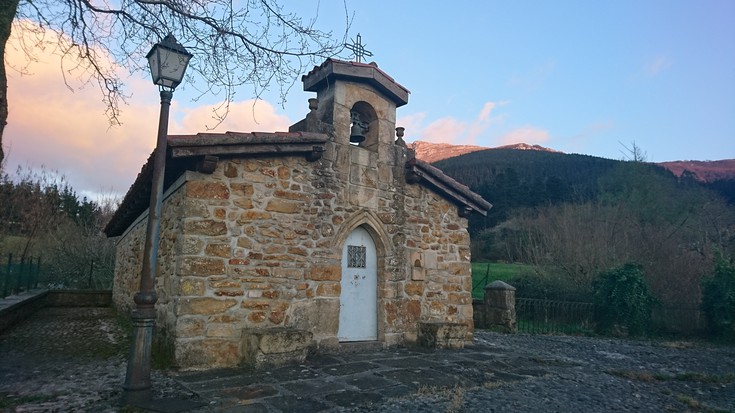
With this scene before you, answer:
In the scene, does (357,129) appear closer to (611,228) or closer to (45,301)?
(45,301)

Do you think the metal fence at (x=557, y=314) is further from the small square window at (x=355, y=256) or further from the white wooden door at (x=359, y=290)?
the small square window at (x=355, y=256)

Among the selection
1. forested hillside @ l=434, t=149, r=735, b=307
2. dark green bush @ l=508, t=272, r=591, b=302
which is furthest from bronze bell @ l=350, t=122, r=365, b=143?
forested hillside @ l=434, t=149, r=735, b=307

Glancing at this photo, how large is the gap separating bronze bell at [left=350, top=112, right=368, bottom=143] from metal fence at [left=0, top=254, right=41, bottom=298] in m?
8.17

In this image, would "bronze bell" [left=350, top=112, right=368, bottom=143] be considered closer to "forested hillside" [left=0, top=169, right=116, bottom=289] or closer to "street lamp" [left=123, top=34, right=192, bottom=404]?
"street lamp" [left=123, top=34, right=192, bottom=404]

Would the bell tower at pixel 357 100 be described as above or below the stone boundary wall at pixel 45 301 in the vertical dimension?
above

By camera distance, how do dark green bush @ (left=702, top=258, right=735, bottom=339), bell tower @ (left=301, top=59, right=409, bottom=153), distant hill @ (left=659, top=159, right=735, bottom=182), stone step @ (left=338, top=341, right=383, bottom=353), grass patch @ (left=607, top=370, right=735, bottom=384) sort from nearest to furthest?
grass patch @ (left=607, top=370, right=735, bottom=384) → stone step @ (left=338, top=341, right=383, bottom=353) → bell tower @ (left=301, top=59, right=409, bottom=153) → dark green bush @ (left=702, top=258, right=735, bottom=339) → distant hill @ (left=659, top=159, right=735, bottom=182)

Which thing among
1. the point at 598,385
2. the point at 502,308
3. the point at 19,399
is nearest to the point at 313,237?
the point at 19,399

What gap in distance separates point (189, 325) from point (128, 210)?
190 inches

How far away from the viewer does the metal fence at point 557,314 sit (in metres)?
12.9

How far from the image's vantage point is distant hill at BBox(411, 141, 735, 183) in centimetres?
3189

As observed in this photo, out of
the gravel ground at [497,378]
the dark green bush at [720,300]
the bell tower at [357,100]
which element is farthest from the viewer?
the dark green bush at [720,300]

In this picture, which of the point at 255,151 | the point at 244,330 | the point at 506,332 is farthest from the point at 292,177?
the point at 506,332

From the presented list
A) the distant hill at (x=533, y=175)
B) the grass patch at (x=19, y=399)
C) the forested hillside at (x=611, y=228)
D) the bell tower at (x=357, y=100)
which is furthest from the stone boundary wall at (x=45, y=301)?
the distant hill at (x=533, y=175)

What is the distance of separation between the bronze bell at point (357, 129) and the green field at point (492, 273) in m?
11.8
